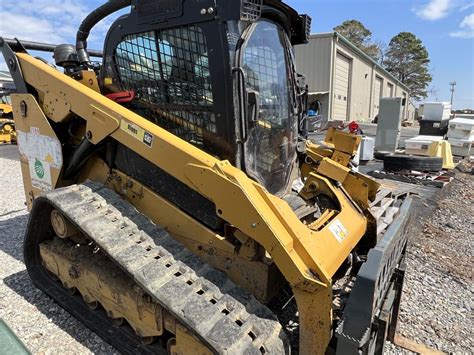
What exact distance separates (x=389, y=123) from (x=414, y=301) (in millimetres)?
10207

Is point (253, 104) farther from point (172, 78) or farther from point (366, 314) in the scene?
point (366, 314)

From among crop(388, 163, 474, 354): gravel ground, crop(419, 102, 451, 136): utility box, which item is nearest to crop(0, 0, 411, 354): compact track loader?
crop(388, 163, 474, 354): gravel ground

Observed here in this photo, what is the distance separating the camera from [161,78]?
270cm

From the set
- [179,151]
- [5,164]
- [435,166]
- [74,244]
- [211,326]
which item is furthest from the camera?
[5,164]

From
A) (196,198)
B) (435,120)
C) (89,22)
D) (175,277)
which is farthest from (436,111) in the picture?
(175,277)

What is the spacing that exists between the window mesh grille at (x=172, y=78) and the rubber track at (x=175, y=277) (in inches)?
28.6

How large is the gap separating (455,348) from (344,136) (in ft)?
6.62

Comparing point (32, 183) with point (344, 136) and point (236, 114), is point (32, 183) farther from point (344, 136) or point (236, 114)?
point (344, 136)

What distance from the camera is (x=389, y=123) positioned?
12539mm

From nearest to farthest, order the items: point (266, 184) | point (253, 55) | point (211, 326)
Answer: point (211, 326) → point (253, 55) → point (266, 184)

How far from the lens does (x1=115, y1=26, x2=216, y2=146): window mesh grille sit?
8.14 feet

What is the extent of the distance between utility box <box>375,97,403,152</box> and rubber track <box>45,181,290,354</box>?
38.1 ft

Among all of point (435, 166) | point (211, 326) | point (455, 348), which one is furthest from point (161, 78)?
point (435, 166)

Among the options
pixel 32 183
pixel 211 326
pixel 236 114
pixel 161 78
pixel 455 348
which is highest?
pixel 161 78
